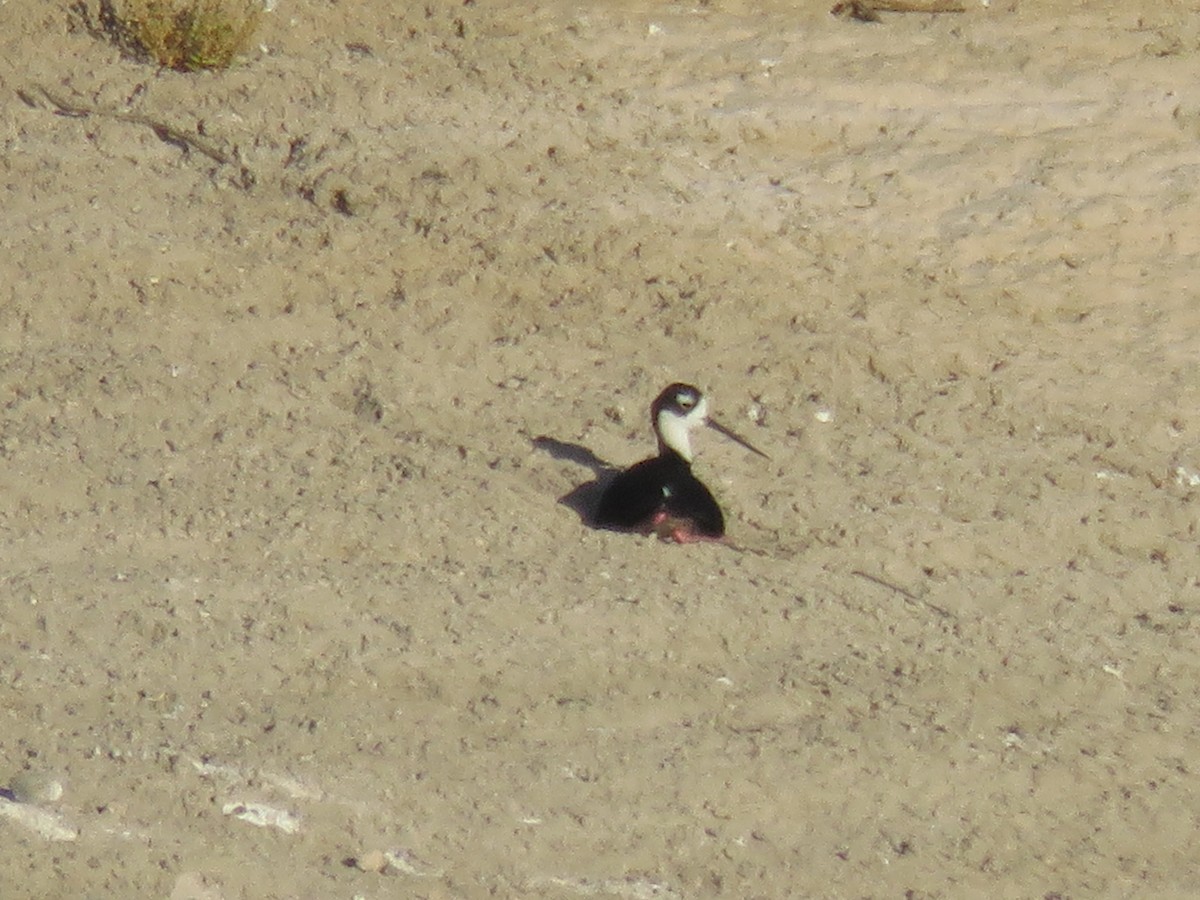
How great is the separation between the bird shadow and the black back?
10cm

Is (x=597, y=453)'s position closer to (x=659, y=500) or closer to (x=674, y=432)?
(x=674, y=432)

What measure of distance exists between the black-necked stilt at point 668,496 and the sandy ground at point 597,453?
0.34 feet

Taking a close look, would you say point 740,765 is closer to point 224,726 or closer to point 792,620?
point 792,620

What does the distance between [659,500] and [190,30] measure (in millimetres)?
3650

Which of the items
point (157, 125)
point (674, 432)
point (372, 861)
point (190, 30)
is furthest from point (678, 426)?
point (190, 30)

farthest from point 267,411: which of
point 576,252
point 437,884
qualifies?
point 437,884

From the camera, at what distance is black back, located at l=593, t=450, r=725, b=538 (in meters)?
7.18

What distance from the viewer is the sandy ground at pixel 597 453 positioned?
579 cm

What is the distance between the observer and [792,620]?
22.6ft

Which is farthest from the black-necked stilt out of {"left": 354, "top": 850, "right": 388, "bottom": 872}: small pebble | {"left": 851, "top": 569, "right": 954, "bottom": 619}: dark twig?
{"left": 354, "top": 850, "right": 388, "bottom": 872}: small pebble

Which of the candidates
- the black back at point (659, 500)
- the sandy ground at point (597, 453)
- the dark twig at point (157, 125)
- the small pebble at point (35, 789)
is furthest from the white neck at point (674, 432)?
the small pebble at point (35, 789)

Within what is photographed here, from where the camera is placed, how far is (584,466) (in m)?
7.84

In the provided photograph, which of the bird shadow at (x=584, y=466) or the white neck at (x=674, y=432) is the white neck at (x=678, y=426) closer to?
the white neck at (x=674, y=432)

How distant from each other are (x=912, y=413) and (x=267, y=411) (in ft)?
8.57
